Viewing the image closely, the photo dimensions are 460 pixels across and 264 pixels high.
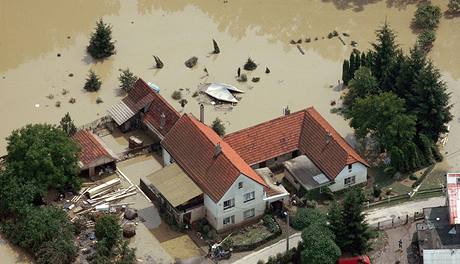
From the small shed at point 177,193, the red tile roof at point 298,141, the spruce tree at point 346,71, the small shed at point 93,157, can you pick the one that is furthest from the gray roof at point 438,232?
the small shed at point 93,157

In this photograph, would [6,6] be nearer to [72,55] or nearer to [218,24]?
[72,55]

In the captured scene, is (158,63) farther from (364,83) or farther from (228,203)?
(228,203)

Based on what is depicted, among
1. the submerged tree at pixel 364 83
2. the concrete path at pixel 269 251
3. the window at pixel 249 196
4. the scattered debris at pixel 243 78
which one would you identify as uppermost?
the scattered debris at pixel 243 78

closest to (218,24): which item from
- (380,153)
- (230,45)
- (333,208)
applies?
(230,45)

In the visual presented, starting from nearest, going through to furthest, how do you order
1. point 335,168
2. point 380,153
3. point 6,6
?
point 335,168
point 380,153
point 6,6

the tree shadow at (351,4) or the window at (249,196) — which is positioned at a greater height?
the tree shadow at (351,4)

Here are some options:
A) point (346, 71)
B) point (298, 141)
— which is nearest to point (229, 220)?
point (298, 141)

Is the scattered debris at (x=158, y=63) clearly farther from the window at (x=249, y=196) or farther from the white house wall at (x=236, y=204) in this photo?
the window at (x=249, y=196)
